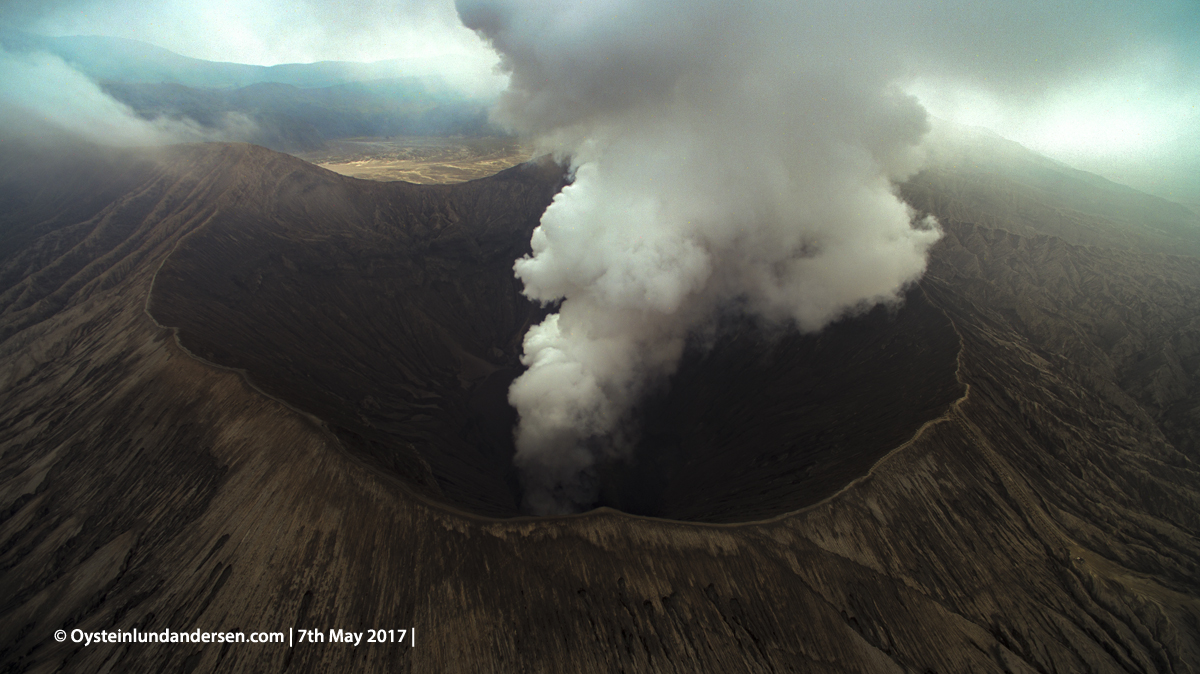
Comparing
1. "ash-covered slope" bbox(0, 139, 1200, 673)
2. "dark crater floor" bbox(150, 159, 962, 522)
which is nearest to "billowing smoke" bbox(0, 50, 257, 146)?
"dark crater floor" bbox(150, 159, 962, 522)

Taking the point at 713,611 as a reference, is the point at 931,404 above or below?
above

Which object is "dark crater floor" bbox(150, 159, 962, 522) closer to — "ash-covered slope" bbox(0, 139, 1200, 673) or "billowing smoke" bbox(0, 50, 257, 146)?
"ash-covered slope" bbox(0, 139, 1200, 673)

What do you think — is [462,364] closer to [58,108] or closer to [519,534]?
[519,534]

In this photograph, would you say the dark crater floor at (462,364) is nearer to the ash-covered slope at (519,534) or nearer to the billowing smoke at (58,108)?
the ash-covered slope at (519,534)

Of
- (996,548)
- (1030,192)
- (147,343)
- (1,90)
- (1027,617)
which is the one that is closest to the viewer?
(1027,617)

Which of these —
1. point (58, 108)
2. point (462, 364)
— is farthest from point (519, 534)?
point (58, 108)

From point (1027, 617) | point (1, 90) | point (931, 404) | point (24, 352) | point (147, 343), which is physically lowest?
point (24, 352)

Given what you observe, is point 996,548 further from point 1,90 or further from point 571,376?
point 1,90

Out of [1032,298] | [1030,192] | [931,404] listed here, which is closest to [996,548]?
[931,404]
